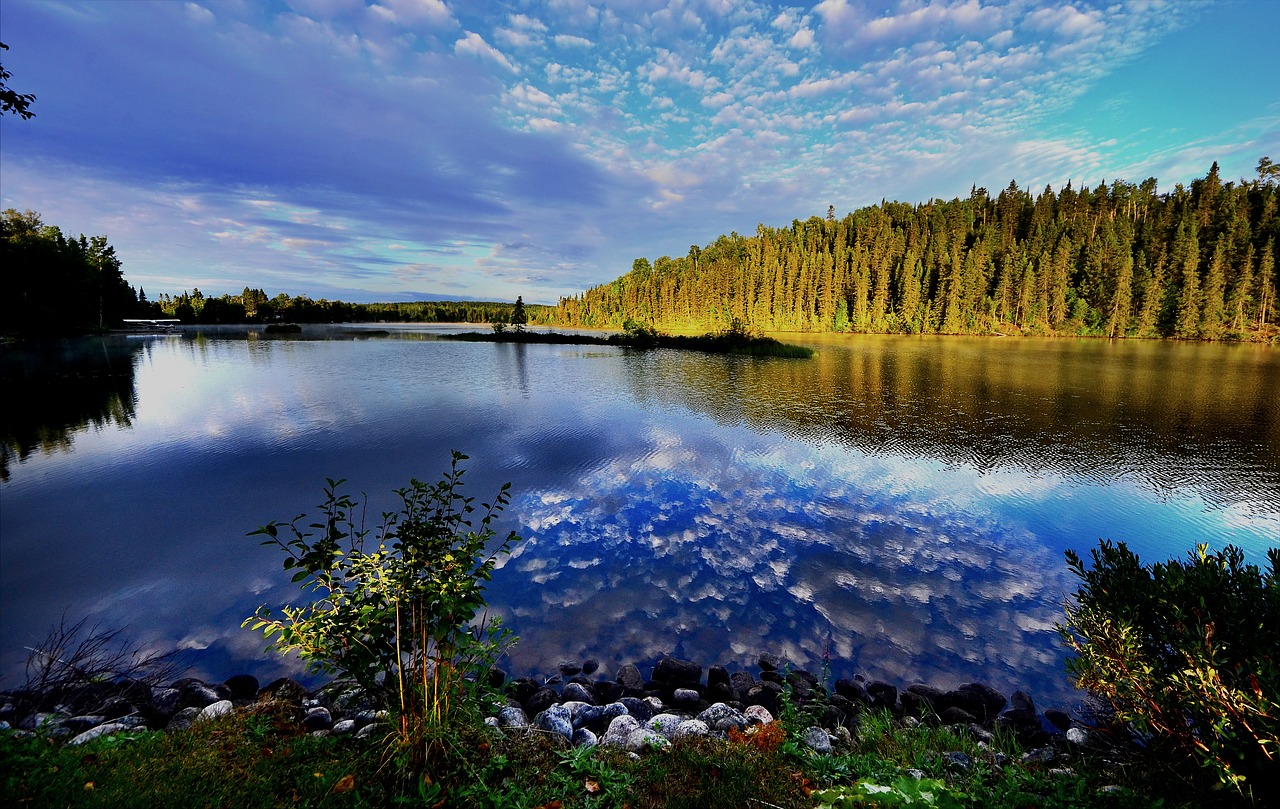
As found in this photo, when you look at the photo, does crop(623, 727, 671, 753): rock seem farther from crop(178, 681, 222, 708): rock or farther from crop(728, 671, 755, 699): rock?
crop(178, 681, 222, 708): rock

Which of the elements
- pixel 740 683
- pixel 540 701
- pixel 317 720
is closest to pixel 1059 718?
pixel 740 683

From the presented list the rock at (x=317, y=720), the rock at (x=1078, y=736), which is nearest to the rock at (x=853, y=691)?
the rock at (x=1078, y=736)

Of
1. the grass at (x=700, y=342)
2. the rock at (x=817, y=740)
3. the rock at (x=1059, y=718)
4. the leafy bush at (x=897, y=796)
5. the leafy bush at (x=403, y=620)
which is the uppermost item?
the grass at (x=700, y=342)

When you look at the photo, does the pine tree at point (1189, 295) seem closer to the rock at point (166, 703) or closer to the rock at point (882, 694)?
the rock at point (882, 694)

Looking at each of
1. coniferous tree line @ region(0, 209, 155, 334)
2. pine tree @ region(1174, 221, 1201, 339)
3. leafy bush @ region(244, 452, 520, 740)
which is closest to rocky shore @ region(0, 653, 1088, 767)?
leafy bush @ region(244, 452, 520, 740)

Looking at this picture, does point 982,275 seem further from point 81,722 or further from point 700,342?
point 81,722

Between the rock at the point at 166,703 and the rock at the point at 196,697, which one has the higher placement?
the rock at the point at 166,703

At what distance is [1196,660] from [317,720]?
23.0 feet

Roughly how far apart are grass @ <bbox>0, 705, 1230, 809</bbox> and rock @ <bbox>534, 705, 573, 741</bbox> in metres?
0.22

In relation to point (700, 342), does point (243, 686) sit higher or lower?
lower

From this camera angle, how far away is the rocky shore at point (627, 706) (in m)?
4.25

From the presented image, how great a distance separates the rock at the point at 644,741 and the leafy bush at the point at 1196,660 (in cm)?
354

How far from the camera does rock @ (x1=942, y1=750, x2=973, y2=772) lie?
3.84 metres

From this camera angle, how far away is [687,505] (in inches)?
420
